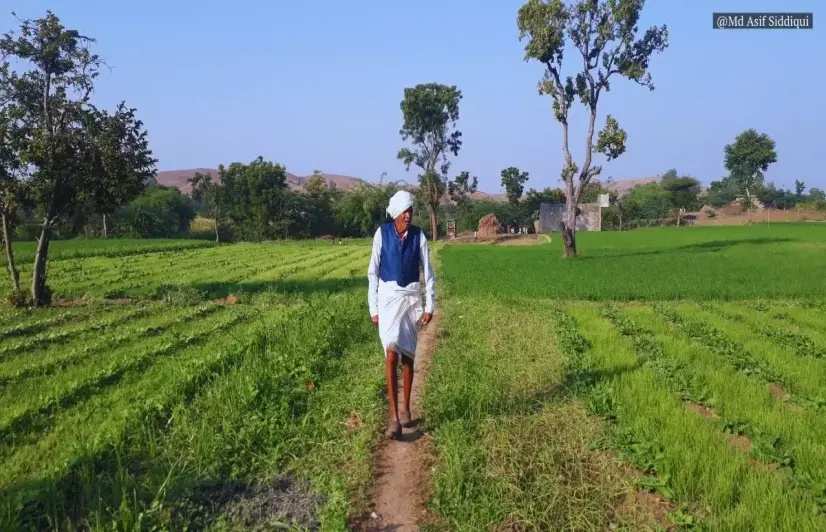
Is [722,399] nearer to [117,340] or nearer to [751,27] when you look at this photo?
[117,340]

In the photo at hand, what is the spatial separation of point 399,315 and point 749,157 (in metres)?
81.8

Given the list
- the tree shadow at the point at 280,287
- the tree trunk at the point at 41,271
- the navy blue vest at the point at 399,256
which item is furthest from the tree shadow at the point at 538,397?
the tree trunk at the point at 41,271

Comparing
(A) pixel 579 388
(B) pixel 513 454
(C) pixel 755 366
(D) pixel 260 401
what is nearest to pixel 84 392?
(D) pixel 260 401

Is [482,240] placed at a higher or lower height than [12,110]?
lower

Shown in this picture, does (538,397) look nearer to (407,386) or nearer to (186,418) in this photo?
(407,386)

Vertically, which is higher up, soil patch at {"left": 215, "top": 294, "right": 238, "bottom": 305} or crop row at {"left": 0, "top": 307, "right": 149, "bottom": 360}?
crop row at {"left": 0, "top": 307, "right": 149, "bottom": 360}

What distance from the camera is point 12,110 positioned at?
13.2 meters

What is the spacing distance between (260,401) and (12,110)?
10.7 metres

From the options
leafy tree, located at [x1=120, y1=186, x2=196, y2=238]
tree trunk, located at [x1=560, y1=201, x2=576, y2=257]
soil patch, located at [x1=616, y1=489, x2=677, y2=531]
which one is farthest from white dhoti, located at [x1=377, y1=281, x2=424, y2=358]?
leafy tree, located at [x1=120, y1=186, x2=196, y2=238]

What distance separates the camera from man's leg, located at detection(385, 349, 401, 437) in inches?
222

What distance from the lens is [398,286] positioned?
19.1ft

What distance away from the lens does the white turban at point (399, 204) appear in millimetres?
5805

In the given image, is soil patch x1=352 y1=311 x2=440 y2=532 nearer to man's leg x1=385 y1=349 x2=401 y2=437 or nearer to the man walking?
man's leg x1=385 y1=349 x2=401 y2=437

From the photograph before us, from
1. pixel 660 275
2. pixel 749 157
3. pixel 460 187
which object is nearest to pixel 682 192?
pixel 749 157
